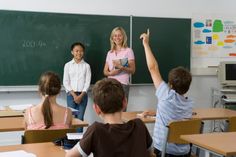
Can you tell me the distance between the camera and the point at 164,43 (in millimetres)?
6402

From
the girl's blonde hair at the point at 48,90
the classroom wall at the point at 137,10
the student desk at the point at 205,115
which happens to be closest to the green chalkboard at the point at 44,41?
the classroom wall at the point at 137,10

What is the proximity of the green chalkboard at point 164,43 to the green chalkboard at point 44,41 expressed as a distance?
0.52 meters

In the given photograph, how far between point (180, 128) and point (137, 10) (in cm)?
351

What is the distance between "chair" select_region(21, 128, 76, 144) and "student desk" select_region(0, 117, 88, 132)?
52cm

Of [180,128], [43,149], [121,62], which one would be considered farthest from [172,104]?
[121,62]

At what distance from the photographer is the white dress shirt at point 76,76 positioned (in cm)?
563

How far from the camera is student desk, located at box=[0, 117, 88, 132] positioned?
3235 mm

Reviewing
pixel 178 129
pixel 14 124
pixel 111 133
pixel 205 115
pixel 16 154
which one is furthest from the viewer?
pixel 205 115

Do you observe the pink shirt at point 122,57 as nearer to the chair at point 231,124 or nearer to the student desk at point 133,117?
the student desk at point 133,117

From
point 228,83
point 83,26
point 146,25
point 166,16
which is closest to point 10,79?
point 83,26

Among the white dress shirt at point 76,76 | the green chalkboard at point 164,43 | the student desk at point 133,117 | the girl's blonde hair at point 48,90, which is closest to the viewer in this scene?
the girl's blonde hair at point 48,90

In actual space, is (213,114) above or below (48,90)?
below

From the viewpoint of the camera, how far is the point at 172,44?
21.2ft

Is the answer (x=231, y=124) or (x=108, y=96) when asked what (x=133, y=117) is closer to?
(x=231, y=124)
